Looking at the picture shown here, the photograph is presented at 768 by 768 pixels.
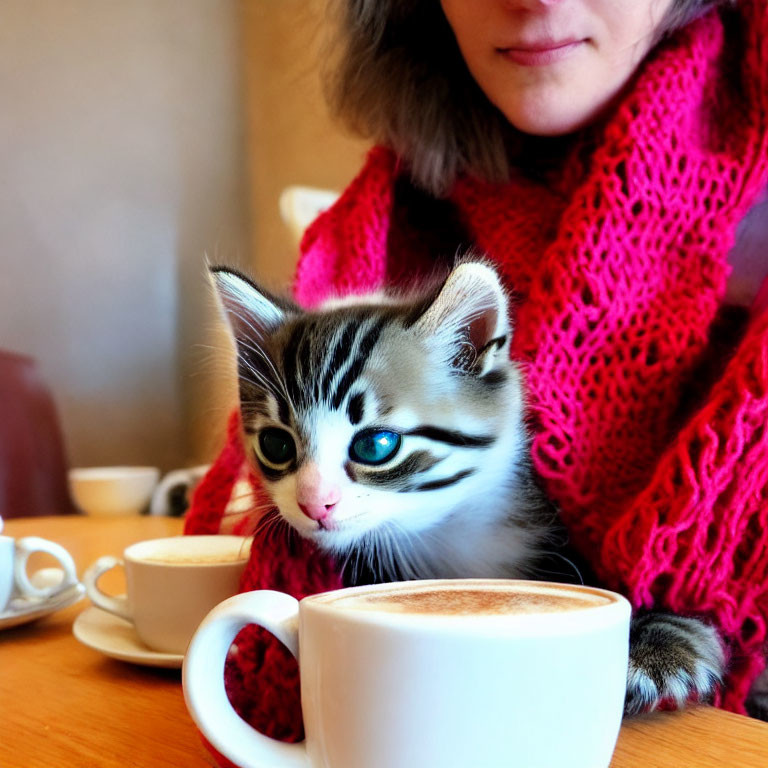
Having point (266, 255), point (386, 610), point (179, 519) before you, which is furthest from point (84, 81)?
point (386, 610)

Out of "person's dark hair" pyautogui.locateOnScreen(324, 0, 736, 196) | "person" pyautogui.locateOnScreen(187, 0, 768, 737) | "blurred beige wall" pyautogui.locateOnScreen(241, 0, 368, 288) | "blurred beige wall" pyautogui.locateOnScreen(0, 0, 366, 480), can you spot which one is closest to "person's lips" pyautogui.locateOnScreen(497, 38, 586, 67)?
"person" pyautogui.locateOnScreen(187, 0, 768, 737)

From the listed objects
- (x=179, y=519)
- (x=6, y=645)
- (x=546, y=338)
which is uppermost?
(x=546, y=338)

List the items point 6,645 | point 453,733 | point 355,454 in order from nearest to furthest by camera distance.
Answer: point 453,733, point 355,454, point 6,645

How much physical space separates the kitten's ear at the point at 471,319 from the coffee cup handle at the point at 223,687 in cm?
28

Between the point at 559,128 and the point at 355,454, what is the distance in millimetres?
373

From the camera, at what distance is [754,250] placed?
76 centimetres

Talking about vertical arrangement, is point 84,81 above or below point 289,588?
above

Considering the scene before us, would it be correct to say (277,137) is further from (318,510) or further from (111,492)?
(318,510)

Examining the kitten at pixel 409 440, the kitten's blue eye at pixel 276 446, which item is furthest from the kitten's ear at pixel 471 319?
the kitten's blue eye at pixel 276 446

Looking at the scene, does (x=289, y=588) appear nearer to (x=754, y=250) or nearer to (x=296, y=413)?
(x=296, y=413)

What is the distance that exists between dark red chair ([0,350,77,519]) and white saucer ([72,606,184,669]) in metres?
0.82

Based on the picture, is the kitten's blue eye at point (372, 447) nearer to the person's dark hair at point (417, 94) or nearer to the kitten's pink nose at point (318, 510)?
the kitten's pink nose at point (318, 510)

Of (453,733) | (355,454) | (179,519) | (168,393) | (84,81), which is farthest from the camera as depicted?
(168,393)

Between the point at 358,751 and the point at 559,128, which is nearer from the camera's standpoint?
the point at 358,751
